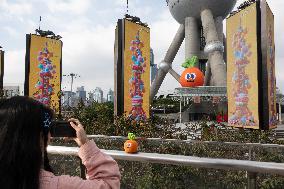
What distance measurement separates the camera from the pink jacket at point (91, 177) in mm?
1689

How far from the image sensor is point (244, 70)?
1340 cm

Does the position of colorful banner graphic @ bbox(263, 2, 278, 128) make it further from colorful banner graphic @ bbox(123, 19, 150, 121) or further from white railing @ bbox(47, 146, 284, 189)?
white railing @ bbox(47, 146, 284, 189)

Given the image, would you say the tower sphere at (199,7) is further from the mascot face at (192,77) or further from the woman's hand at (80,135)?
the woman's hand at (80,135)

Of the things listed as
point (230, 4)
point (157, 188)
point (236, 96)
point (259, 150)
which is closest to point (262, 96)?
point (236, 96)

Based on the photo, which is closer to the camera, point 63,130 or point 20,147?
point 20,147

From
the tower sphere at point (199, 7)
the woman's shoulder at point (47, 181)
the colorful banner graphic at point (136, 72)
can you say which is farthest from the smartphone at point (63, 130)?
the tower sphere at point (199, 7)

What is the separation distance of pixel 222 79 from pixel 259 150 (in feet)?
133

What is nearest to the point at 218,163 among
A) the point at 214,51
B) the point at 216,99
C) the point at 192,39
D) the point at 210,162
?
the point at 210,162

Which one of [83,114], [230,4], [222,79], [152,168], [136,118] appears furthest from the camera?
[230,4]

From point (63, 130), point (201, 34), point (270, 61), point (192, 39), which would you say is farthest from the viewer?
point (201, 34)

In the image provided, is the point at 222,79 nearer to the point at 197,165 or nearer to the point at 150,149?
the point at 150,149

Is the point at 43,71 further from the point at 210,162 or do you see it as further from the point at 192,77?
the point at 192,77

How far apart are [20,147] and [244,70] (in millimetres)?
12729

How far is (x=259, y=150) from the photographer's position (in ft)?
16.8
